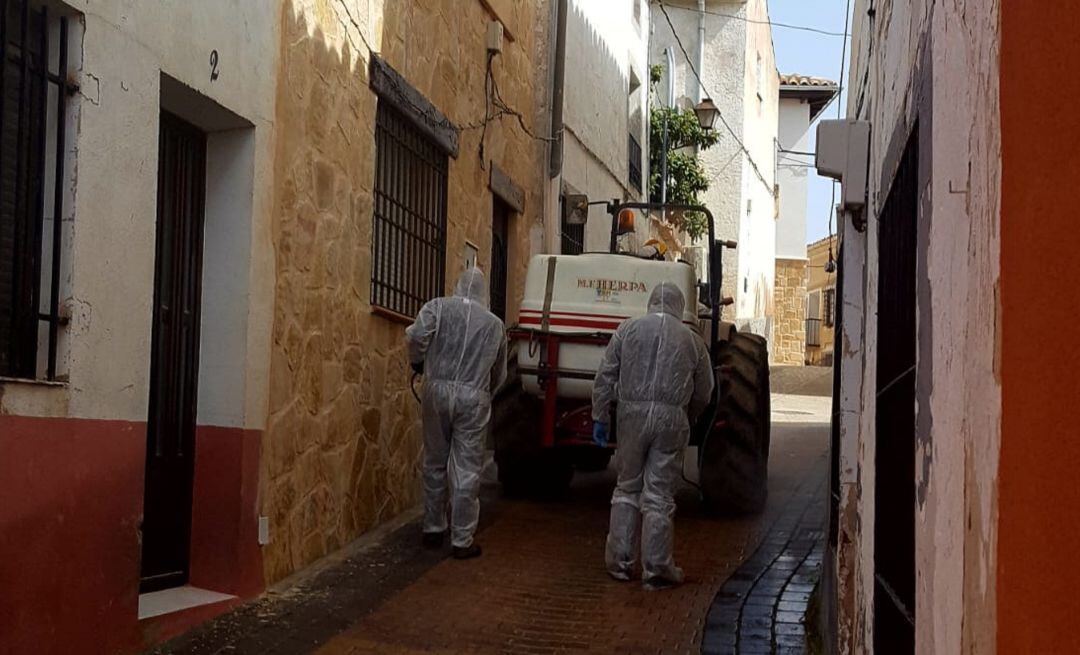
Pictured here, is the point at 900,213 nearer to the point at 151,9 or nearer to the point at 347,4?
the point at 151,9

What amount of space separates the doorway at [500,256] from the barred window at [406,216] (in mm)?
1767

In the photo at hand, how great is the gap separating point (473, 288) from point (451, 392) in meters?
0.68

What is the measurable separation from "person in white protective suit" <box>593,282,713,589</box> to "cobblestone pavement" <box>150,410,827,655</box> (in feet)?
0.85

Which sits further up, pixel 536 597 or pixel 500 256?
pixel 500 256

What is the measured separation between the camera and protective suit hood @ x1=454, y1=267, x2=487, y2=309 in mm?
8273

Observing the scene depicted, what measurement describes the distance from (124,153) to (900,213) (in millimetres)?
3254

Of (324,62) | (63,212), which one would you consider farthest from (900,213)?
(324,62)

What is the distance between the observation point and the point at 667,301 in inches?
311

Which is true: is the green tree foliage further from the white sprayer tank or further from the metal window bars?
the white sprayer tank

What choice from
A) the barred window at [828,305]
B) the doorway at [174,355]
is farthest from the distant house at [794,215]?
the doorway at [174,355]

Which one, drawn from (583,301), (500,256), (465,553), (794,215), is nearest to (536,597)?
(465,553)

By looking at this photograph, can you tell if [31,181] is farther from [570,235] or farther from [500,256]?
[570,235]

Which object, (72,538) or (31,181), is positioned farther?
(72,538)

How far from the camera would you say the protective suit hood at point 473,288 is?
8.27 meters
